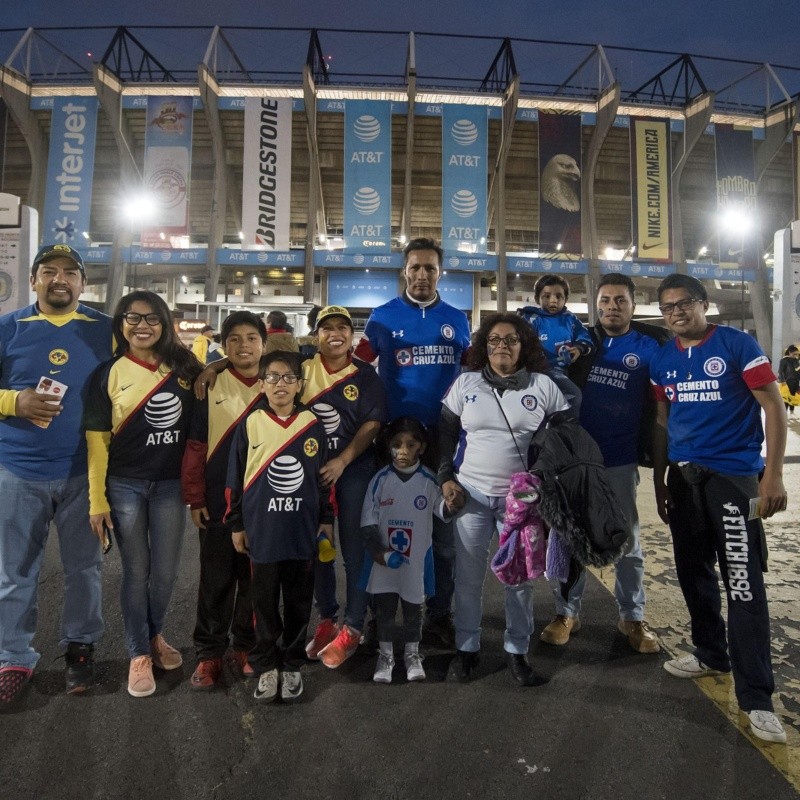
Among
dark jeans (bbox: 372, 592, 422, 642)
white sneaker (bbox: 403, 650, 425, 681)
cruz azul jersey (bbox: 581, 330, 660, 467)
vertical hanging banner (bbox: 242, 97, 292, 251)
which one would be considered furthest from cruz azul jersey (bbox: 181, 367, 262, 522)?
vertical hanging banner (bbox: 242, 97, 292, 251)

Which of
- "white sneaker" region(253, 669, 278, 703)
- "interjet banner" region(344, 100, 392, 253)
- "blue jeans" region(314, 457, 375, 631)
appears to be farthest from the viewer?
"interjet banner" region(344, 100, 392, 253)

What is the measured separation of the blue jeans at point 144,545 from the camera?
2.63 meters

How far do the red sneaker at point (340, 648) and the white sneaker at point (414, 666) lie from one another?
13.6 inches

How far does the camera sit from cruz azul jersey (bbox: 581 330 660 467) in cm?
311

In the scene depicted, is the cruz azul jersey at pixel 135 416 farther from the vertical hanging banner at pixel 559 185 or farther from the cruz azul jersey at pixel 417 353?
the vertical hanging banner at pixel 559 185

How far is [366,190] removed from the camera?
1673cm

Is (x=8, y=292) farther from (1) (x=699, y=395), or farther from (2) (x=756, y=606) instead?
(2) (x=756, y=606)

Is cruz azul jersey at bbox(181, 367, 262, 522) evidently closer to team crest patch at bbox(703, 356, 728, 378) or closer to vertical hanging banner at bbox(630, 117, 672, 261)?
team crest patch at bbox(703, 356, 728, 378)

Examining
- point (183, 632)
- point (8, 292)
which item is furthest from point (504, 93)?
point (183, 632)

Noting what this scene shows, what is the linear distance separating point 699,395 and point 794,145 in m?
24.5

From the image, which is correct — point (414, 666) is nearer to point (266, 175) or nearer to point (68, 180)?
point (266, 175)

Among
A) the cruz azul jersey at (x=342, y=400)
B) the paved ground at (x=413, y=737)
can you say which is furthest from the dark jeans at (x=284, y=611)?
the cruz azul jersey at (x=342, y=400)

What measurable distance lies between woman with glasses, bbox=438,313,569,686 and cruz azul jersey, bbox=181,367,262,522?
47.5 inches

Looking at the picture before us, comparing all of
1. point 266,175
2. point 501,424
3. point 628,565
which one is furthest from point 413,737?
point 266,175
